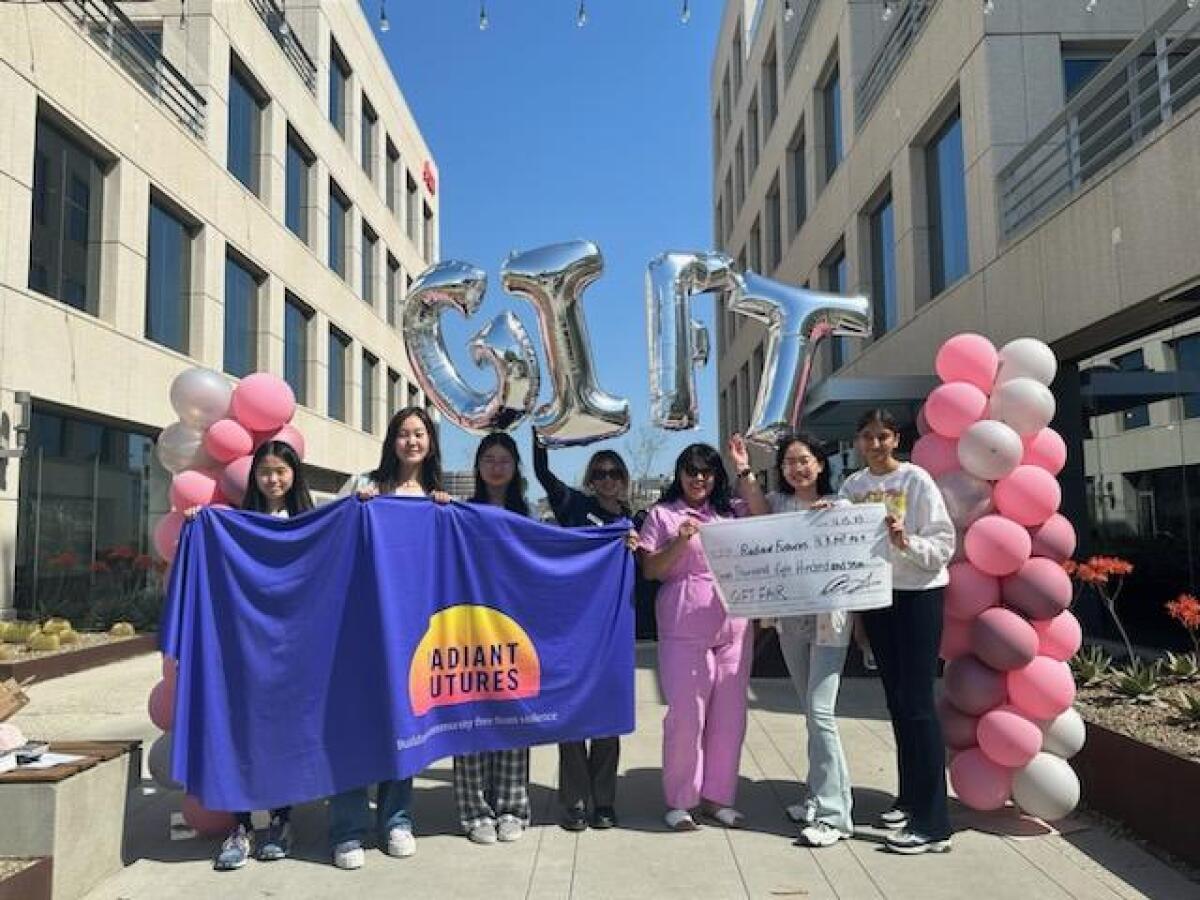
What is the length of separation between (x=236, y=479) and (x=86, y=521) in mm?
10162

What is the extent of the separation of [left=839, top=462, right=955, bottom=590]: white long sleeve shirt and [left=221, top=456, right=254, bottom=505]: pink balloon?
10.5ft

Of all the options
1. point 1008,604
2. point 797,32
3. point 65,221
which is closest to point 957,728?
point 1008,604

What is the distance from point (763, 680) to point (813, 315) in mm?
5156

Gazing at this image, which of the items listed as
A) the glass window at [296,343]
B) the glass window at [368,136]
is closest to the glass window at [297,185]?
the glass window at [296,343]

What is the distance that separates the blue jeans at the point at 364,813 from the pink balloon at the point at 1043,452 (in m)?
3.70

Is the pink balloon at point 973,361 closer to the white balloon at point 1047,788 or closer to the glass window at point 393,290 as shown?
the white balloon at point 1047,788

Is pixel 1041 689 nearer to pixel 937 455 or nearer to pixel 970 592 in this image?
pixel 970 592

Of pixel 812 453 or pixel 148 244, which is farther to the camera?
pixel 148 244

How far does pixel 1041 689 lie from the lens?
4.70 m

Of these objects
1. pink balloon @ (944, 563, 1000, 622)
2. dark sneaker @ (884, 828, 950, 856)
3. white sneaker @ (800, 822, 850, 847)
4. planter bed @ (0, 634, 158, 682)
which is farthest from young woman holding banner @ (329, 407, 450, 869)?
planter bed @ (0, 634, 158, 682)

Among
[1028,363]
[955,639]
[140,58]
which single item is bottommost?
[955,639]

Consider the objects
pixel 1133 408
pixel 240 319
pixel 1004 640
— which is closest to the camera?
pixel 1004 640

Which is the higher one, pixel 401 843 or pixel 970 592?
pixel 970 592

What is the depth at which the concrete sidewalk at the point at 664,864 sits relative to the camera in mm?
3990
